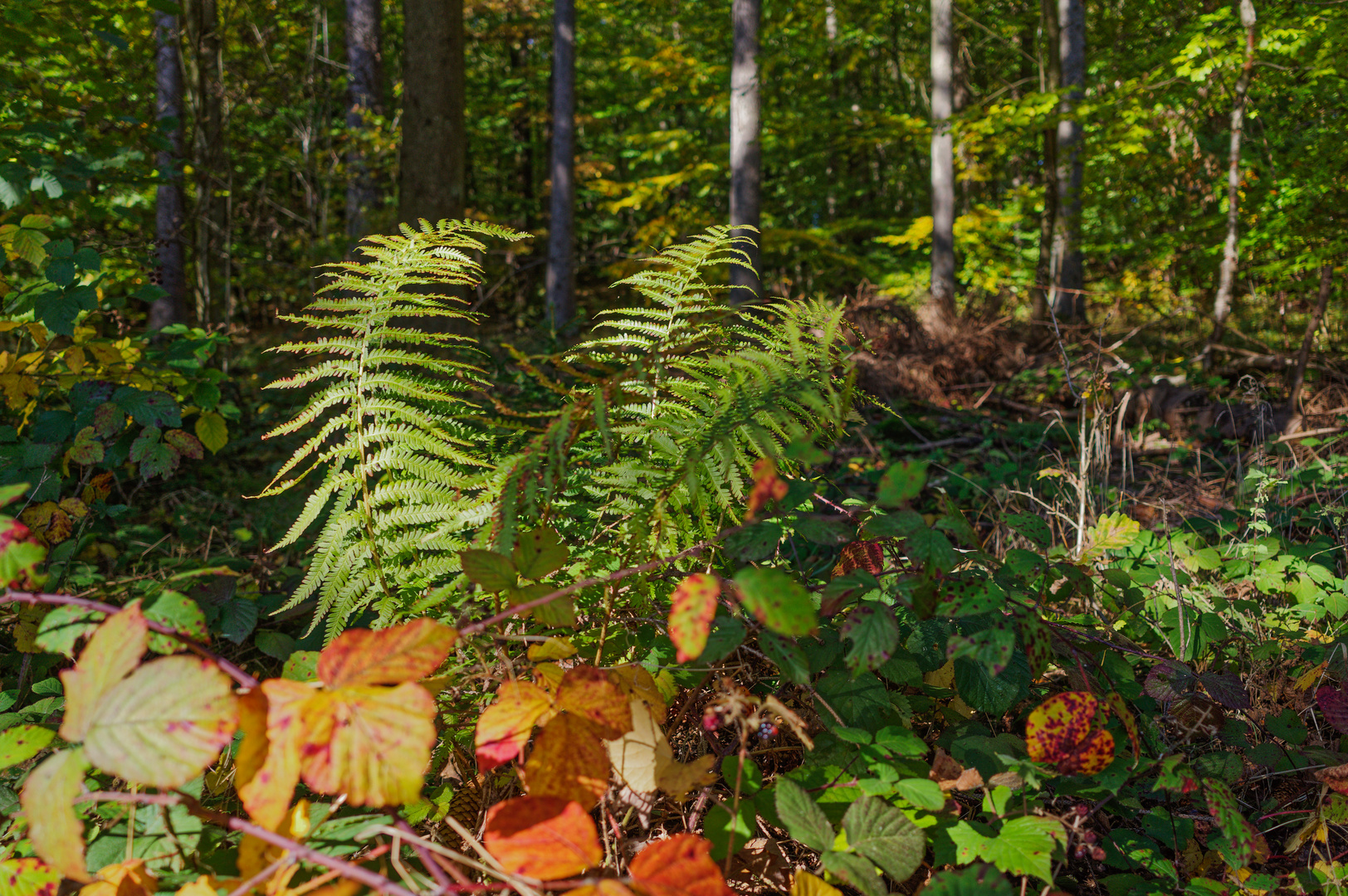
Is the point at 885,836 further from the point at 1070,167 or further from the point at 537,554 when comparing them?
the point at 1070,167

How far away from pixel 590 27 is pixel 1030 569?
1296 centimetres

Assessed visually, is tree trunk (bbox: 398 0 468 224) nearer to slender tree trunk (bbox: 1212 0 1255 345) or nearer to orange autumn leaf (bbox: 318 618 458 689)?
orange autumn leaf (bbox: 318 618 458 689)

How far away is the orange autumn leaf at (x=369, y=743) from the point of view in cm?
70

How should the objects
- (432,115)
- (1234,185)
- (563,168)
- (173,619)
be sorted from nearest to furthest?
(173,619) < (432,115) < (1234,185) < (563,168)

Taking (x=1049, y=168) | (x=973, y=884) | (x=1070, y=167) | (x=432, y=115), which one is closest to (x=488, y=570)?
(x=973, y=884)

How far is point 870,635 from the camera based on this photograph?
938mm

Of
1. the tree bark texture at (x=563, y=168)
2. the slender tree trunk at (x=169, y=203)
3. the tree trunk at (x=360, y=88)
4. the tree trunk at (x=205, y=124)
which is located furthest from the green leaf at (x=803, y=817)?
the tree bark texture at (x=563, y=168)

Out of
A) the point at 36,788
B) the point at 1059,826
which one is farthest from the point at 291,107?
the point at 1059,826

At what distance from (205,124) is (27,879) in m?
4.82

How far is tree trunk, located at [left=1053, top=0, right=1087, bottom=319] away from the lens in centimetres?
765

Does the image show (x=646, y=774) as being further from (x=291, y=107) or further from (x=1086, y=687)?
(x=291, y=107)

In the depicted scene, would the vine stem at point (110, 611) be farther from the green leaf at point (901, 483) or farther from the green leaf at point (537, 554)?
the green leaf at point (901, 483)

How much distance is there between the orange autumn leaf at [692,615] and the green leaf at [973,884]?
1.23 ft

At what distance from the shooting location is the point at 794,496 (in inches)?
46.4
